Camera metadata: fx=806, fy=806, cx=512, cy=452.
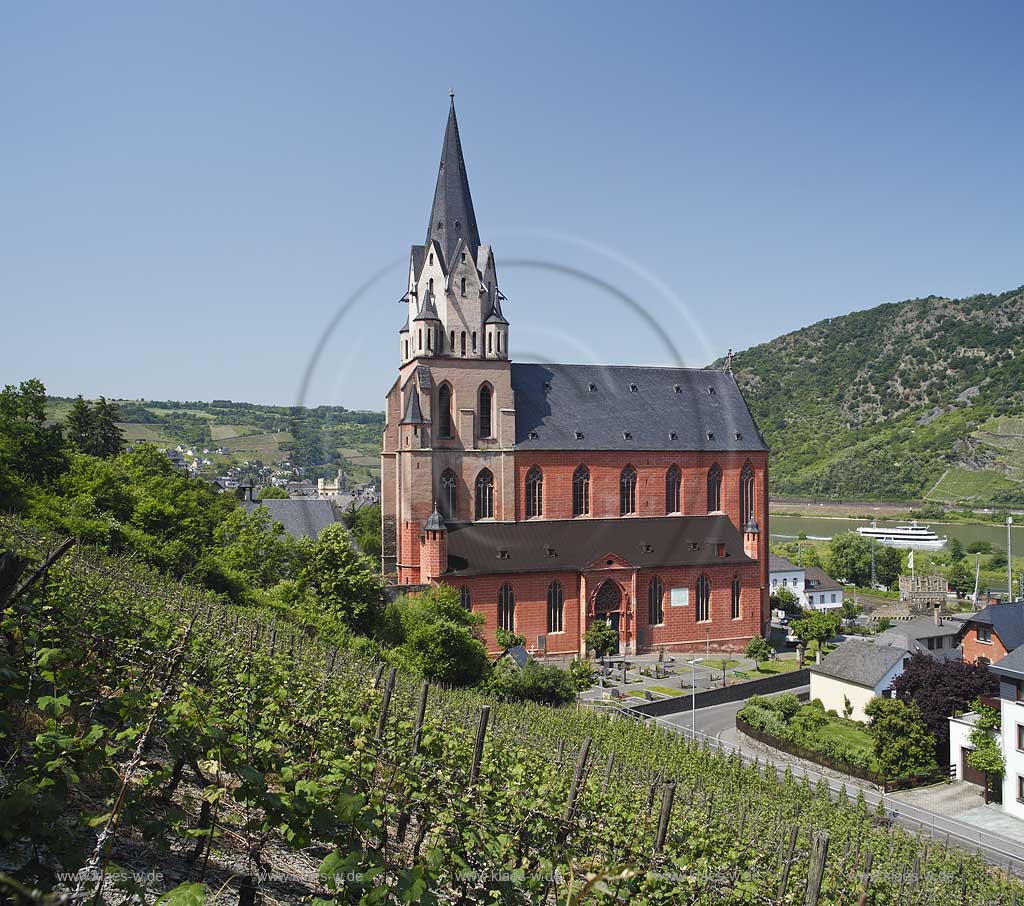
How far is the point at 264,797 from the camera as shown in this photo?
5.92 meters

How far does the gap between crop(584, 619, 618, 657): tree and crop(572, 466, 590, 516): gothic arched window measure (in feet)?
24.6

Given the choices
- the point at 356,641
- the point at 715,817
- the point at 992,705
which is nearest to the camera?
the point at 715,817

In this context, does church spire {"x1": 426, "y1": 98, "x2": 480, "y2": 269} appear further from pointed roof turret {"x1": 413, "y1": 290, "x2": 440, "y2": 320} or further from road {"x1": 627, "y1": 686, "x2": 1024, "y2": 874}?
road {"x1": 627, "y1": 686, "x2": 1024, "y2": 874}

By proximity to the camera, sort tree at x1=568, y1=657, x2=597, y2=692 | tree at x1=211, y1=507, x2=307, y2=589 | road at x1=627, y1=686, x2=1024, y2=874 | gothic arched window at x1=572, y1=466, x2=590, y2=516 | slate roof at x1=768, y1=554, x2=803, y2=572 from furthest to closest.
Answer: slate roof at x1=768, y1=554, x2=803, y2=572 < gothic arched window at x1=572, y1=466, x2=590, y2=516 < tree at x1=211, y1=507, x2=307, y2=589 < tree at x1=568, y1=657, x2=597, y2=692 < road at x1=627, y1=686, x2=1024, y2=874

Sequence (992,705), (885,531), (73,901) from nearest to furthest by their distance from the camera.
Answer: (73,901) < (992,705) < (885,531)

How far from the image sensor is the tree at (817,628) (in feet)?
161

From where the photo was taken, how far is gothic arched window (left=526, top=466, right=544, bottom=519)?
48781 mm

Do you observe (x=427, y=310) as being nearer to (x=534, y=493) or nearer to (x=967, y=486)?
(x=534, y=493)

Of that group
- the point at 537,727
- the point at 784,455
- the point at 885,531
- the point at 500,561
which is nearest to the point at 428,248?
the point at 500,561

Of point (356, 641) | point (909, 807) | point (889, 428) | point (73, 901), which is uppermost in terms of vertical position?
point (889, 428)

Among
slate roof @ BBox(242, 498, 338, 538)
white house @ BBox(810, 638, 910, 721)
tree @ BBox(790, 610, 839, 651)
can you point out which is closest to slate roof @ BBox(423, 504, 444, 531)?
white house @ BBox(810, 638, 910, 721)

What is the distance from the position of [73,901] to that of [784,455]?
622 feet

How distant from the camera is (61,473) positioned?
3173cm

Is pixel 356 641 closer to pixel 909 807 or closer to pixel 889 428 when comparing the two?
pixel 909 807
